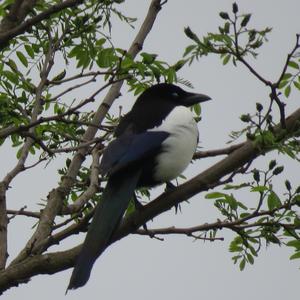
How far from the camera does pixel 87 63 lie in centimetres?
401

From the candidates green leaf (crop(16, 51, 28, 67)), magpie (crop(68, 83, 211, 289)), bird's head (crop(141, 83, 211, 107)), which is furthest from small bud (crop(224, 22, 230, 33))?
green leaf (crop(16, 51, 28, 67))

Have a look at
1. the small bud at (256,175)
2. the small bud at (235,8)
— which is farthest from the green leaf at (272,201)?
the small bud at (235,8)

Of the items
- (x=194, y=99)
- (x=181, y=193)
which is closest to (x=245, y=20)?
(x=181, y=193)

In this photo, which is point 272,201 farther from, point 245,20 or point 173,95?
point 173,95

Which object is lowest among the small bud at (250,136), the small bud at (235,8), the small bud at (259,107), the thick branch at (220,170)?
the thick branch at (220,170)

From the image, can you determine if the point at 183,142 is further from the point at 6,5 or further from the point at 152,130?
the point at 6,5

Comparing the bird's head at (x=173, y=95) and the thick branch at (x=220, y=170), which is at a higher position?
the bird's head at (x=173, y=95)

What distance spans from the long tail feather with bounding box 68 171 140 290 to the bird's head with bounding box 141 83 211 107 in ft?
2.14

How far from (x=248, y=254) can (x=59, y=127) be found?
104 centimetres

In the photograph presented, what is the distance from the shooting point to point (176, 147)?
382 cm

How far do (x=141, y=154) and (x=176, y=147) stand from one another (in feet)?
0.68

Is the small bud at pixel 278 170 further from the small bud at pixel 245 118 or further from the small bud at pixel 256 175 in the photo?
the small bud at pixel 245 118

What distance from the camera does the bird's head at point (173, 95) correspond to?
13.9 feet

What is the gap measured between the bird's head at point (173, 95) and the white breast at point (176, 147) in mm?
310
